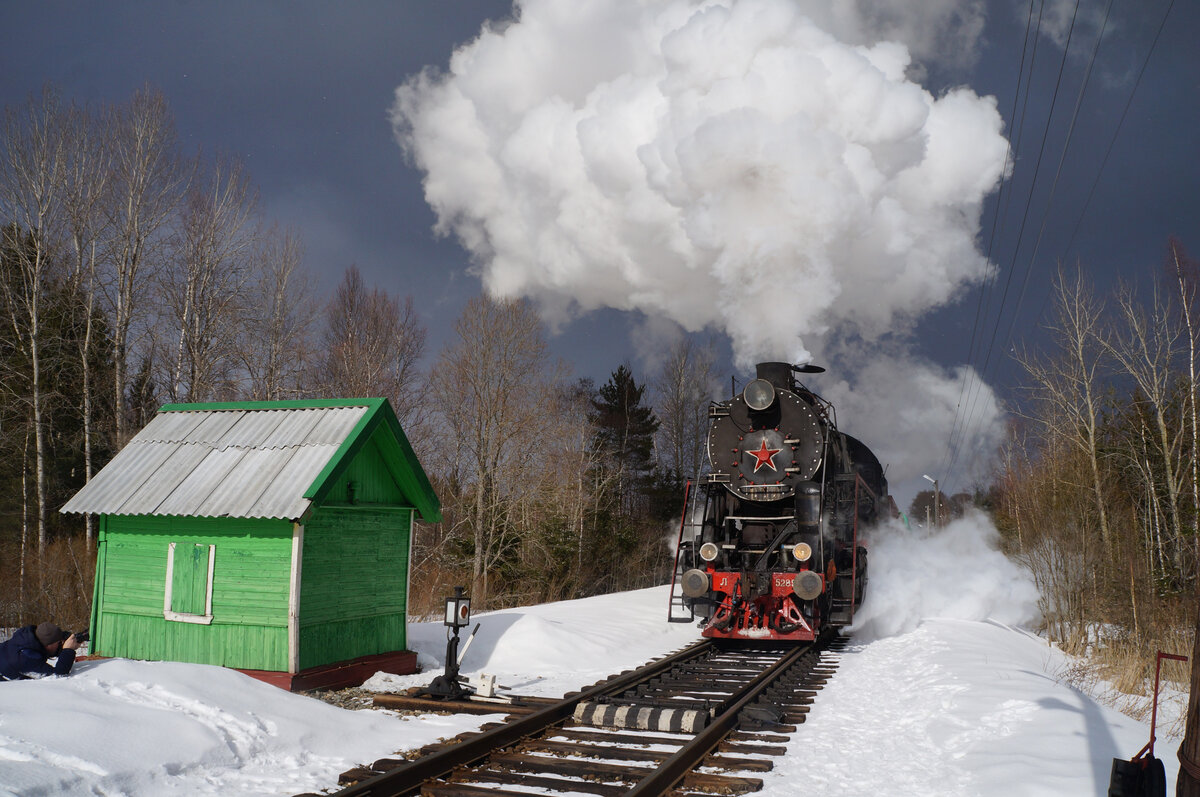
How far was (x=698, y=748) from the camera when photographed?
245 inches

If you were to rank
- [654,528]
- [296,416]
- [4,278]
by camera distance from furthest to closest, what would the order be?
[654,528] < [4,278] < [296,416]

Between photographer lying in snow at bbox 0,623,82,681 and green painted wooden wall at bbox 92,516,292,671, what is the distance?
1.81 metres

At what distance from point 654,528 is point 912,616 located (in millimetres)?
21625

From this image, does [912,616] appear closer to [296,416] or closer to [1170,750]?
[1170,750]

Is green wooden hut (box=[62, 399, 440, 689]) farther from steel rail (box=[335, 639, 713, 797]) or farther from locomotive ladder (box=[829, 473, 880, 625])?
locomotive ladder (box=[829, 473, 880, 625])

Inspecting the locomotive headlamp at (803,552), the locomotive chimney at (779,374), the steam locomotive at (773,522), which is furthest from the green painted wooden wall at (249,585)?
the locomotive chimney at (779,374)

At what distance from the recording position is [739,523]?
14.0 meters

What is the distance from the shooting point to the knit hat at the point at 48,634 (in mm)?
7207

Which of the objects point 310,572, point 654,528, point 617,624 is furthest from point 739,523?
point 654,528

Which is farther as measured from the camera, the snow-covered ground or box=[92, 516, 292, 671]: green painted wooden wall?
box=[92, 516, 292, 671]: green painted wooden wall

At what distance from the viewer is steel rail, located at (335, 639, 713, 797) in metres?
5.10

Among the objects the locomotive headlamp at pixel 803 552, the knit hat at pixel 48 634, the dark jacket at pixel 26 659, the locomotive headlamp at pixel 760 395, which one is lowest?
the dark jacket at pixel 26 659

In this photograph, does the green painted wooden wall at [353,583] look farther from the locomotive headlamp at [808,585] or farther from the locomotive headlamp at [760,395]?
the locomotive headlamp at [760,395]

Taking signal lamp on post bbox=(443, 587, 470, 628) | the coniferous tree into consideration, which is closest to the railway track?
signal lamp on post bbox=(443, 587, 470, 628)
